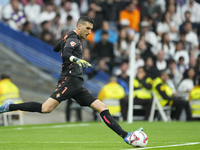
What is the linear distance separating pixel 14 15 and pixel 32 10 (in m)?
1.10

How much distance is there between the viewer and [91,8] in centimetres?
1808

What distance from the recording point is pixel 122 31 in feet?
58.3

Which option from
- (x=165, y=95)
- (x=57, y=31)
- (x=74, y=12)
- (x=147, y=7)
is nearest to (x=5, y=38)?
(x=57, y=31)

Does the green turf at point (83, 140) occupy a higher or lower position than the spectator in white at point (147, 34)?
lower

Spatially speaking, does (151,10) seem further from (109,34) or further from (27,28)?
(27,28)

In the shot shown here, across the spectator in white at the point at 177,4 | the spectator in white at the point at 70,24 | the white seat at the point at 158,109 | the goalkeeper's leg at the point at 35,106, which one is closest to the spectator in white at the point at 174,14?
the spectator in white at the point at 177,4

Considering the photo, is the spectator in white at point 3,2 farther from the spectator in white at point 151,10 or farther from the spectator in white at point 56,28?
the spectator in white at point 151,10

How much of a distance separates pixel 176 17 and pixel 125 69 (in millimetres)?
5735

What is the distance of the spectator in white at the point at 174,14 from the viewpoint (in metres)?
20.6

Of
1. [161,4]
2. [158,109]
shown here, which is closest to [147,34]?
[161,4]

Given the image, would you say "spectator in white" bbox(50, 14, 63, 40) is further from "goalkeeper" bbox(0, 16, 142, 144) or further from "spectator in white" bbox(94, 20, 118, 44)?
"goalkeeper" bbox(0, 16, 142, 144)

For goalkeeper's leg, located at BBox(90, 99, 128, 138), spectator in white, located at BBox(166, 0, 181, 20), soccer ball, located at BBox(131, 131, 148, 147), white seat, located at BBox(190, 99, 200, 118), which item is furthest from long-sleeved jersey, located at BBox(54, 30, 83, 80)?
spectator in white, located at BBox(166, 0, 181, 20)

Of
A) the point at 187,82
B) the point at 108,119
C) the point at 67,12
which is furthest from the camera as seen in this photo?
the point at 67,12

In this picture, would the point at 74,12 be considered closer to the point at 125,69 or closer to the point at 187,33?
the point at 125,69
